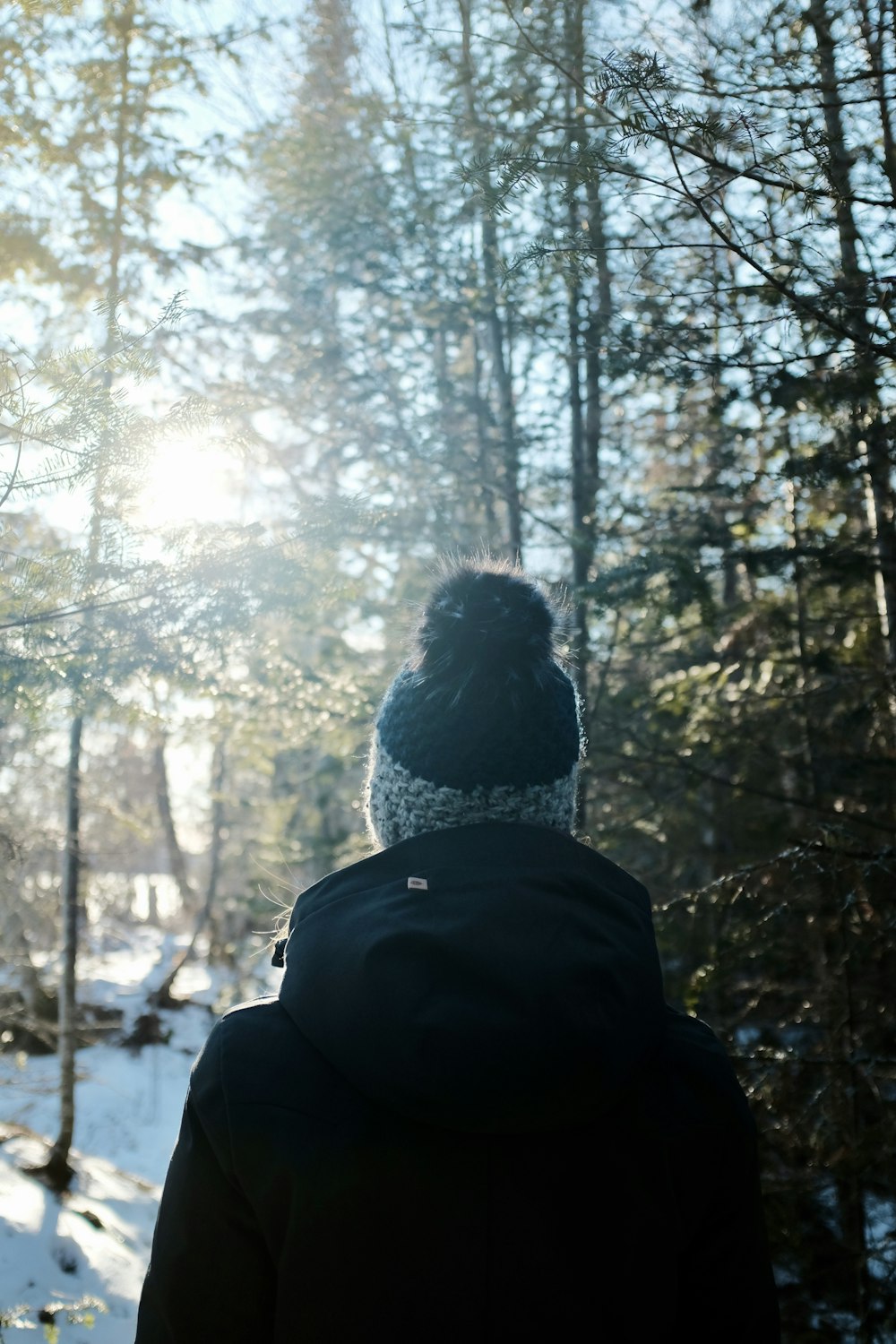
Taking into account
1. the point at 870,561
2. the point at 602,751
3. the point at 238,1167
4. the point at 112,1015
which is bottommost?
the point at 112,1015

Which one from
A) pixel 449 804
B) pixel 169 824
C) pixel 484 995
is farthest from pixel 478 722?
pixel 169 824

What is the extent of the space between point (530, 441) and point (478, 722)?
5.19 m

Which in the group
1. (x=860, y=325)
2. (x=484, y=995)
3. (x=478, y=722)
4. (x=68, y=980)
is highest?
(x=860, y=325)

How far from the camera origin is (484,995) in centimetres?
127

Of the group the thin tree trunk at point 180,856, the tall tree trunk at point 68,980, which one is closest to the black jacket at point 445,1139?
the tall tree trunk at point 68,980

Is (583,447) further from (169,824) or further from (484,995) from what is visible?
(169,824)

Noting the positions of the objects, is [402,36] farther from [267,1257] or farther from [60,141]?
[267,1257]

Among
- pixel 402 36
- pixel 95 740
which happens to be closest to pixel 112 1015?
pixel 95 740

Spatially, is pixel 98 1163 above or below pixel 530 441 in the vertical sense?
below

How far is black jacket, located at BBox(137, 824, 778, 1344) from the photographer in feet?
4.14

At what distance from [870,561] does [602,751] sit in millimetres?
1507

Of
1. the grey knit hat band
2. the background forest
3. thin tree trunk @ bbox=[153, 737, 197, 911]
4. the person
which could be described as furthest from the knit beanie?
thin tree trunk @ bbox=[153, 737, 197, 911]

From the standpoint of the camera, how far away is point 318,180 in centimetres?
811

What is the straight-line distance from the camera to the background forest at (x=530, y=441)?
2.58m
